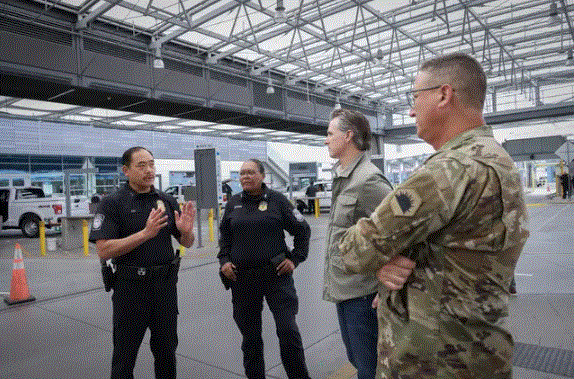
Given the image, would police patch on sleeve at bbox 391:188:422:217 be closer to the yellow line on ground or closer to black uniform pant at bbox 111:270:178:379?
black uniform pant at bbox 111:270:178:379

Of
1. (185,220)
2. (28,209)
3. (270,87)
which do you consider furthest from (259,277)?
(28,209)

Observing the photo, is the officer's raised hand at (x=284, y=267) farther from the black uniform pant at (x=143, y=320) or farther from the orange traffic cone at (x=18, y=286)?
the orange traffic cone at (x=18, y=286)

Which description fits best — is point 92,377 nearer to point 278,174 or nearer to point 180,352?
point 180,352

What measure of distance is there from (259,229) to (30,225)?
46.1 ft

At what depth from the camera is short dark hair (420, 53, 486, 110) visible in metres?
1.25

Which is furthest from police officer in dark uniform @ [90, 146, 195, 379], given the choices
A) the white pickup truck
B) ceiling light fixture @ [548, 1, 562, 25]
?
the white pickup truck

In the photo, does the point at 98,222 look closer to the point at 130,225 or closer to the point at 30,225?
the point at 130,225

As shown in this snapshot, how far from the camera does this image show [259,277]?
2.89 meters

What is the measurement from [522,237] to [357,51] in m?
15.7

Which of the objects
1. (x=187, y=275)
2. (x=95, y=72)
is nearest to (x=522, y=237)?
(x=187, y=275)

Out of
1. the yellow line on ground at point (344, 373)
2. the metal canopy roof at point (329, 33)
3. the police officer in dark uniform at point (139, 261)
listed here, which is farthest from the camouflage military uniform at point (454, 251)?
the metal canopy roof at point (329, 33)

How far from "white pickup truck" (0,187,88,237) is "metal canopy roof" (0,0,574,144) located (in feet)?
18.1

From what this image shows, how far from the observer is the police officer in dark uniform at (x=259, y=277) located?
9.27 ft

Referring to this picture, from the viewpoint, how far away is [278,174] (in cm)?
3856
